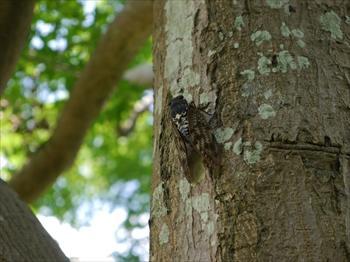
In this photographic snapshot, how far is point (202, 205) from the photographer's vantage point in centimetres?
180

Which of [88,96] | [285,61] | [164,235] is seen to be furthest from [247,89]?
[88,96]

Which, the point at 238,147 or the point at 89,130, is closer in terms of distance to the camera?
the point at 238,147

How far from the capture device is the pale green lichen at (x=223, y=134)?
6.04 ft

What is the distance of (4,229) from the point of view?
85.2 inches

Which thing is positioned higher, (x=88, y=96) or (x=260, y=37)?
(x=88, y=96)

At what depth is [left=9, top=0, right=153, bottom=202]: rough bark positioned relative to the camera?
15.9 ft

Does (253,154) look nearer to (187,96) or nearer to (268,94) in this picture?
(268,94)

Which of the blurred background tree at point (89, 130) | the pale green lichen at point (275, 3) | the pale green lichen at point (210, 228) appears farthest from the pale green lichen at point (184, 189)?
the blurred background tree at point (89, 130)

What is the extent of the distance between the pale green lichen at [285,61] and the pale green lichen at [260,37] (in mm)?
67

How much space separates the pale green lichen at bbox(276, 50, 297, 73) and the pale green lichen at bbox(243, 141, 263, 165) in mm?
273

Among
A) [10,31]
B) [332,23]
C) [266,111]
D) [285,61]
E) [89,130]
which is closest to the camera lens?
[266,111]

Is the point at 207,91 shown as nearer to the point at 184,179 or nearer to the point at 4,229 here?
the point at 184,179

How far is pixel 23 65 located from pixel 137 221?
2.54m

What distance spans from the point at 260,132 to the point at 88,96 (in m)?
3.33
